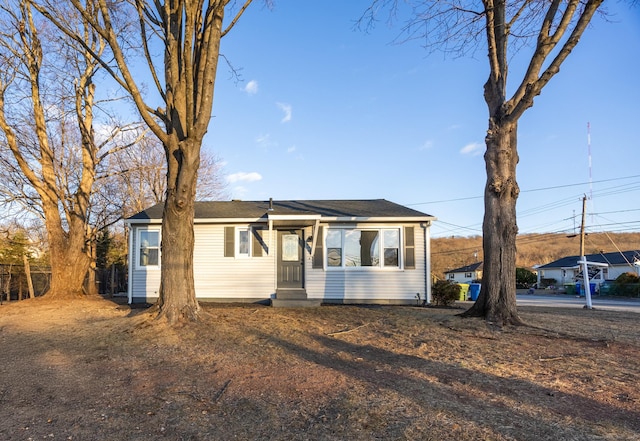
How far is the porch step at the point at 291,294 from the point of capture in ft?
40.7

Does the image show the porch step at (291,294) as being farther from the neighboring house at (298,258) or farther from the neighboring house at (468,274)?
the neighboring house at (468,274)

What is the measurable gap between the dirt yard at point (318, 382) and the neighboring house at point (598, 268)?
1360 inches

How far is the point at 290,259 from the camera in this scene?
12.8 m

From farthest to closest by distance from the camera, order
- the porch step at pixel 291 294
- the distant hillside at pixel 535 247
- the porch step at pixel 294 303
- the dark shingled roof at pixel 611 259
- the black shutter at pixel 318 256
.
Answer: the distant hillside at pixel 535 247
the dark shingled roof at pixel 611 259
the black shutter at pixel 318 256
the porch step at pixel 291 294
the porch step at pixel 294 303

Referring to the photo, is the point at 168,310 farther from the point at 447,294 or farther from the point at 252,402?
the point at 447,294

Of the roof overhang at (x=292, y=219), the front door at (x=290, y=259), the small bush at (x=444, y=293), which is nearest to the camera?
the roof overhang at (x=292, y=219)

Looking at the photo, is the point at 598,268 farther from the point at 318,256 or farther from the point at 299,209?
the point at 318,256

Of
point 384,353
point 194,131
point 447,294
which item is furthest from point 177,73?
point 447,294

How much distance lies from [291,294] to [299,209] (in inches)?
111

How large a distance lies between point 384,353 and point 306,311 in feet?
15.7

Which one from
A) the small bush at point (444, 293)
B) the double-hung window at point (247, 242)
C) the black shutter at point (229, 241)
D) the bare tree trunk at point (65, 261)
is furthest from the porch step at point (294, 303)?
the bare tree trunk at point (65, 261)

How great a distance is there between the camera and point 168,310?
24.6 feet

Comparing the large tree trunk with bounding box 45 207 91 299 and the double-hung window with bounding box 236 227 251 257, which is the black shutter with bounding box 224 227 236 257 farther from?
the large tree trunk with bounding box 45 207 91 299

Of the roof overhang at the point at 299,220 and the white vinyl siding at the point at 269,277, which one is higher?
the roof overhang at the point at 299,220
